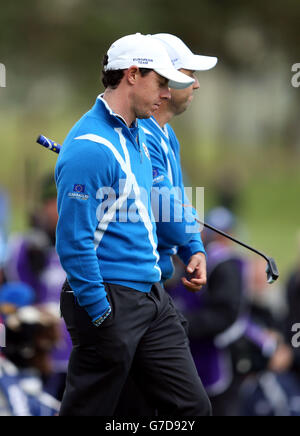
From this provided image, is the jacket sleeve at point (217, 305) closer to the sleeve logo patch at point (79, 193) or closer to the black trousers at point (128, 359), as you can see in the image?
the black trousers at point (128, 359)

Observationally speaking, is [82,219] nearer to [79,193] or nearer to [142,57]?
[79,193]

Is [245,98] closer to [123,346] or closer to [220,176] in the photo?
[220,176]

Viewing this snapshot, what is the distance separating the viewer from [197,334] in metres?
6.30

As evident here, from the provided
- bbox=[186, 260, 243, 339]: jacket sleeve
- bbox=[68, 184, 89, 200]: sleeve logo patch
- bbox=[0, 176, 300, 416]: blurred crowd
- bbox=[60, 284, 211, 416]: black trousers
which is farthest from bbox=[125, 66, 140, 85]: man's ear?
bbox=[186, 260, 243, 339]: jacket sleeve

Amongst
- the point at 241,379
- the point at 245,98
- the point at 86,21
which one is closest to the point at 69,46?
the point at 86,21

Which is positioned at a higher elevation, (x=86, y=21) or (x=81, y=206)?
(x=86, y=21)

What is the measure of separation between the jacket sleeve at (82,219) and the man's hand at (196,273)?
55cm

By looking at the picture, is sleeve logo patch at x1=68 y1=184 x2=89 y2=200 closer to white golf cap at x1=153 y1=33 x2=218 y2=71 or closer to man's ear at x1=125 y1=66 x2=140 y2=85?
man's ear at x1=125 y1=66 x2=140 y2=85

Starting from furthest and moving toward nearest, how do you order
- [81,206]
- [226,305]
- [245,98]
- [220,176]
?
A: [245,98] → [220,176] → [226,305] → [81,206]

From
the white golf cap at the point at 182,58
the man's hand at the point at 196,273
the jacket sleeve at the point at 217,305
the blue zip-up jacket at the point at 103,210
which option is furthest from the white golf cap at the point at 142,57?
the jacket sleeve at the point at 217,305

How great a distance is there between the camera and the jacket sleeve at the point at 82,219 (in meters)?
3.59

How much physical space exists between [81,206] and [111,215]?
18 cm

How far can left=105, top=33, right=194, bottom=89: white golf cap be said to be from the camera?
150 inches
